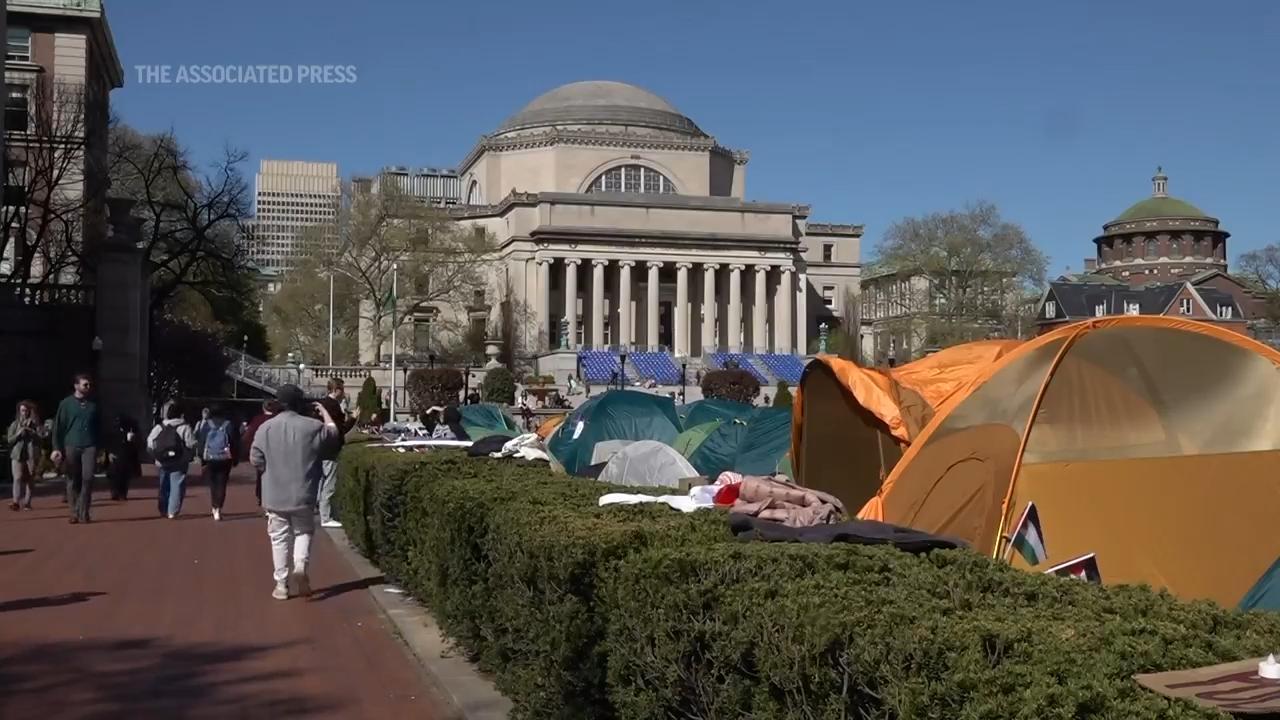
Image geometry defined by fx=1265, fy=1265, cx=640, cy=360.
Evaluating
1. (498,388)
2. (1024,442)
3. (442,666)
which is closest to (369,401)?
(498,388)

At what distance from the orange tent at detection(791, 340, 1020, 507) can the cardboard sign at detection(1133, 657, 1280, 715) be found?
10.6 metres

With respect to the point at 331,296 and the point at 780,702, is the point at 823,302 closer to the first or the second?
the point at 331,296

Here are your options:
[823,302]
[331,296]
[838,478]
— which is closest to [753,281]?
[823,302]

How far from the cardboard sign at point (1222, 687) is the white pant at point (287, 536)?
30.8ft

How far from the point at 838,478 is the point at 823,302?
96734mm

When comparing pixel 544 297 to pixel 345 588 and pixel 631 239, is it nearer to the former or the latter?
pixel 631 239

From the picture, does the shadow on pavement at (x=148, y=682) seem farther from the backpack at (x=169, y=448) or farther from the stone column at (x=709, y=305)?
the stone column at (x=709, y=305)

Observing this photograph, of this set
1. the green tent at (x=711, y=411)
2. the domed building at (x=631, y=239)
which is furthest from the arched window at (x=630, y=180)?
the green tent at (x=711, y=411)

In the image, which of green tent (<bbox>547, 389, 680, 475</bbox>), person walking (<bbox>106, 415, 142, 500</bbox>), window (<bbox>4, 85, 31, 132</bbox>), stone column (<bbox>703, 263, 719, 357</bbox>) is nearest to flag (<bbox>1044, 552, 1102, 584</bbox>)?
green tent (<bbox>547, 389, 680, 475</bbox>)

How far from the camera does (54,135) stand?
40250mm

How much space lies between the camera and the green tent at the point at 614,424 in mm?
26938

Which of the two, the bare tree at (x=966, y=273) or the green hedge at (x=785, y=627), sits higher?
the bare tree at (x=966, y=273)

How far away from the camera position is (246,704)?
25.2ft

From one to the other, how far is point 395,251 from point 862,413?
5812 centimetres
